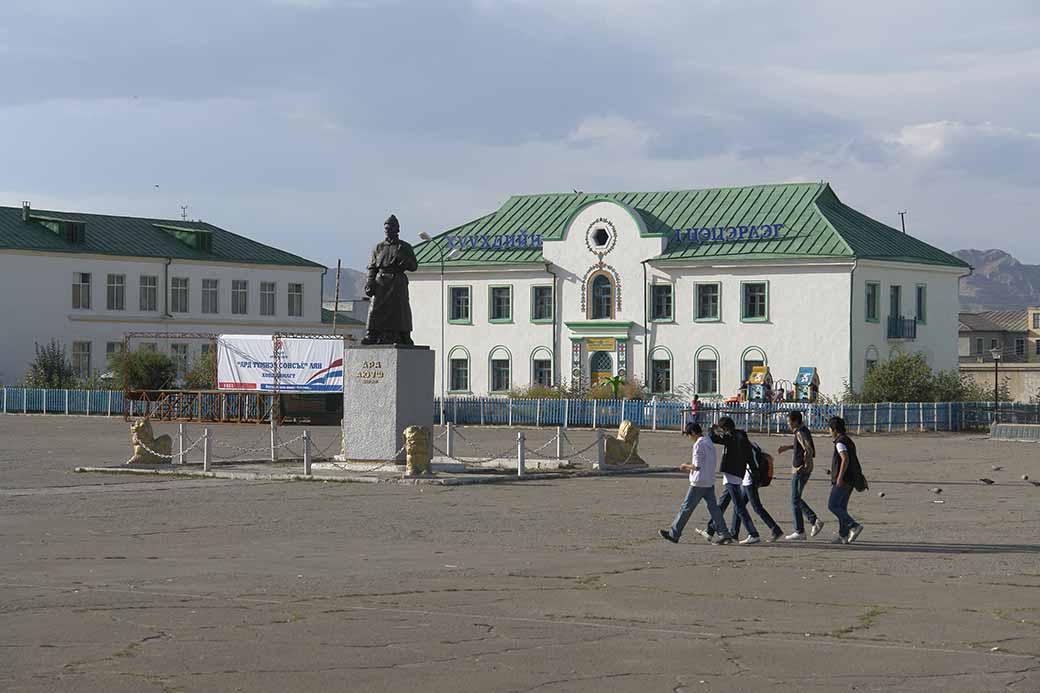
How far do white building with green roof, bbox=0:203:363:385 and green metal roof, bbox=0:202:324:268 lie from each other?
7 centimetres

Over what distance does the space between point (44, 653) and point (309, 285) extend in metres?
75.9

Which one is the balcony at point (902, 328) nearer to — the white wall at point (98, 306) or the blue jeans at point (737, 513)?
the white wall at point (98, 306)

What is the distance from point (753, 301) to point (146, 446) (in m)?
33.5

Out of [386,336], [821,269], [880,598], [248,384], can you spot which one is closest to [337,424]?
[248,384]

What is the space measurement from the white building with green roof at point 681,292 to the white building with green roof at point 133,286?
14649 millimetres

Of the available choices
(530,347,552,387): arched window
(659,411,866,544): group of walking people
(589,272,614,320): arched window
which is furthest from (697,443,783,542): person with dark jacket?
(530,347,552,387): arched window

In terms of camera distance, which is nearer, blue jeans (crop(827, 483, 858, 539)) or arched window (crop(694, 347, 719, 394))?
blue jeans (crop(827, 483, 858, 539))

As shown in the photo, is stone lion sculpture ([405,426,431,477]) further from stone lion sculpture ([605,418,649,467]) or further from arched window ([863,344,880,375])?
arched window ([863,344,880,375])

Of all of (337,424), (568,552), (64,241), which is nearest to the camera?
(568,552)

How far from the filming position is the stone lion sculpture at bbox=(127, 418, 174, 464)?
103 feet

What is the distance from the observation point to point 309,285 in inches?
3381

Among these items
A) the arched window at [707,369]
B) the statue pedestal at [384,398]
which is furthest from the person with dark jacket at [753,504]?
the arched window at [707,369]

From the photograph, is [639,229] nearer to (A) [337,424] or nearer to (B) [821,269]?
(B) [821,269]

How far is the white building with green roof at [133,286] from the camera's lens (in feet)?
238
